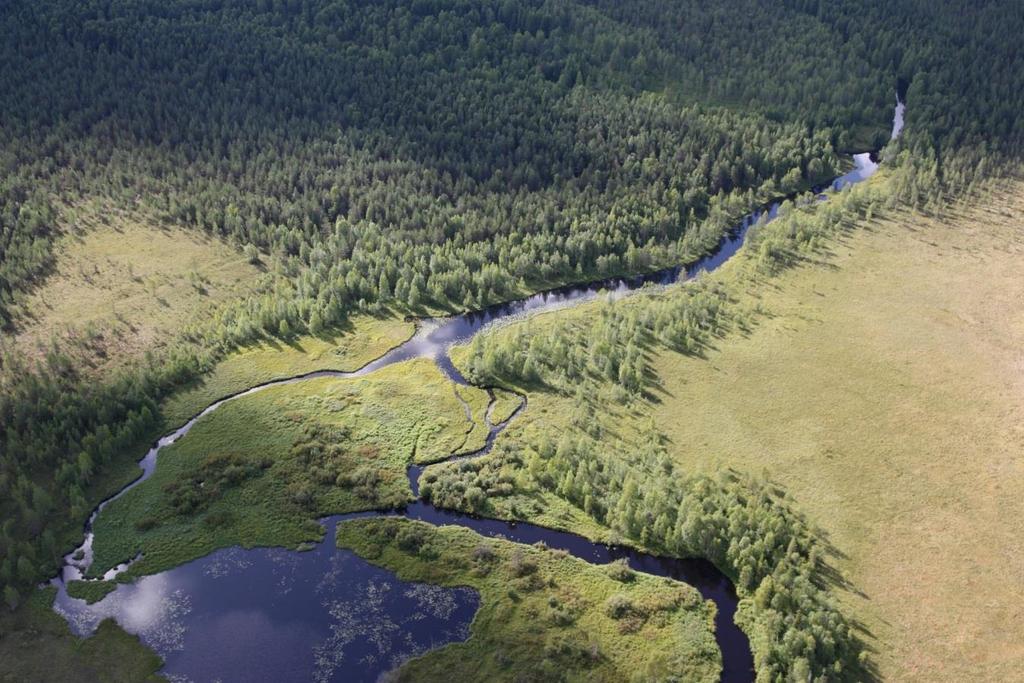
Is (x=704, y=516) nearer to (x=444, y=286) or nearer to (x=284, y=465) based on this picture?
(x=284, y=465)

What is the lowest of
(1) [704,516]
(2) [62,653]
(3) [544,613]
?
(2) [62,653]

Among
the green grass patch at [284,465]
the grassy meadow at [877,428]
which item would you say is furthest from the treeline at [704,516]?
the green grass patch at [284,465]

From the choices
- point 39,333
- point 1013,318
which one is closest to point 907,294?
point 1013,318

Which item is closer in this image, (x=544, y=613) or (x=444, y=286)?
(x=544, y=613)

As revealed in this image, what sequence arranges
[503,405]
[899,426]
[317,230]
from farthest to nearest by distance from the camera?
[317,230] → [503,405] → [899,426]

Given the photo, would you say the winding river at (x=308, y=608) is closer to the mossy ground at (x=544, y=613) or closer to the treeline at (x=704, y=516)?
the mossy ground at (x=544, y=613)

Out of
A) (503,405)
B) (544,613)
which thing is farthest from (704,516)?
(503,405)
